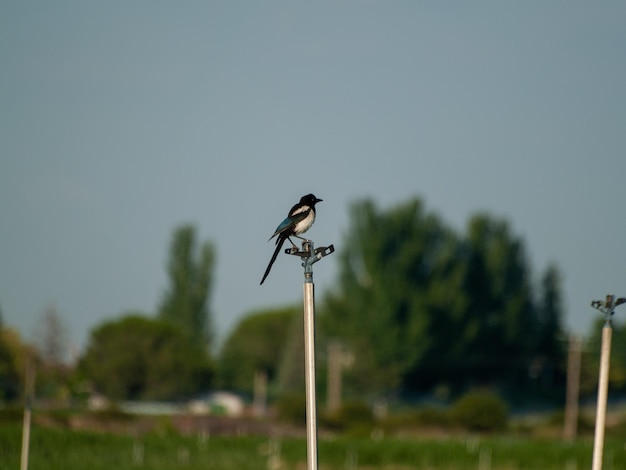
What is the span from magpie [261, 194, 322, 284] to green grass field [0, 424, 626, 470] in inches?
1026

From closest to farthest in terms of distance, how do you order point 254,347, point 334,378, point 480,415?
point 480,415
point 334,378
point 254,347

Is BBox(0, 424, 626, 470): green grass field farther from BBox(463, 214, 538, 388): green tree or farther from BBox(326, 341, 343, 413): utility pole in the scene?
BBox(463, 214, 538, 388): green tree

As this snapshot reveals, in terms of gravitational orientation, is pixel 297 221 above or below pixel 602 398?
above

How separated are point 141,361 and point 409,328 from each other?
16.9 meters

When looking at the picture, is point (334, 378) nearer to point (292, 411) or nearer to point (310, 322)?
point (292, 411)

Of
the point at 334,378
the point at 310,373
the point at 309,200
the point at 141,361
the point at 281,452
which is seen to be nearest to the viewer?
the point at 310,373

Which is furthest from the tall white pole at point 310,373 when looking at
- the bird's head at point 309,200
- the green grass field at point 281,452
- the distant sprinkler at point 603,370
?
the green grass field at point 281,452

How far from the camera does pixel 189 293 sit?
328ft

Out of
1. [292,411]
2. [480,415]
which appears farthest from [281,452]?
[480,415]

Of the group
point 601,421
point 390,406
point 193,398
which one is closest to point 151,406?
point 193,398

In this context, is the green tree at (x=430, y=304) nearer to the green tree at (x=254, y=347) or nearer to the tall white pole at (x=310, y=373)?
the green tree at (x=254, y=347)

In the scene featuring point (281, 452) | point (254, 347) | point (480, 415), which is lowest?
point (480, 415)

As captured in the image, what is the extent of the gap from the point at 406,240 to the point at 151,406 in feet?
59.3

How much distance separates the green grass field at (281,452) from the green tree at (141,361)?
40.8 metres
